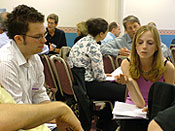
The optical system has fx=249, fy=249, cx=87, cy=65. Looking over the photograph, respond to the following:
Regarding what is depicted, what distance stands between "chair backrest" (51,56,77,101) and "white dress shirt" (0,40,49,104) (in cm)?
100

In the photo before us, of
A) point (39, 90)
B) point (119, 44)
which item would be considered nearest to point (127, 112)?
point (39, 90)

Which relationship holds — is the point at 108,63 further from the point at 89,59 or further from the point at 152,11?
the point at 152,11

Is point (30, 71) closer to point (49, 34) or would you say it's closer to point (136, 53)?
point (136, 53)

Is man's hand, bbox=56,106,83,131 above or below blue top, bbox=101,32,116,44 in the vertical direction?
above

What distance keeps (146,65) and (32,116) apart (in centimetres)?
159

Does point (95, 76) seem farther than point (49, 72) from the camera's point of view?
No

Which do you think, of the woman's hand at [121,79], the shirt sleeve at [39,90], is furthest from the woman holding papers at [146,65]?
the shirt sleeve at [39,90]

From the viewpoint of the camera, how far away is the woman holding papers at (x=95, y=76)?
299cm

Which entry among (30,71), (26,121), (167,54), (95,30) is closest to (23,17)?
(30,71)

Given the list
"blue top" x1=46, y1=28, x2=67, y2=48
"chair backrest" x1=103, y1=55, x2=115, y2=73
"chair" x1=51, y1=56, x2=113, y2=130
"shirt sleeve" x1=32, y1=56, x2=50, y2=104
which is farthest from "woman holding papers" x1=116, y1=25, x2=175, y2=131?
"blue top" x1=46, y1=28, x2=67, y2=48

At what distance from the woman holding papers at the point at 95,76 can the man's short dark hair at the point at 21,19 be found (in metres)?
1.36

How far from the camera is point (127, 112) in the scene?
6.11 feet

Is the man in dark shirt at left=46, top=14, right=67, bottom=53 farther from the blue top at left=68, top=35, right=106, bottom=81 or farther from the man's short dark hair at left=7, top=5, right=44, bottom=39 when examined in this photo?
the man's short dark hair at left=7, top=5, right=44, bottom=39

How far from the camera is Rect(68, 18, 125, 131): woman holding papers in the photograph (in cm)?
299
